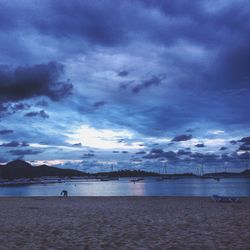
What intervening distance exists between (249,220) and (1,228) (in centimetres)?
1129

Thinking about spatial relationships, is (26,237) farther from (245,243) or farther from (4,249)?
(245,243)

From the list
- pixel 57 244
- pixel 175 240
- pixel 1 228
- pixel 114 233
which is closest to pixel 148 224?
pixel 114 233

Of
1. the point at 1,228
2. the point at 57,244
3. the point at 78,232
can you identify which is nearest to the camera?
the point at 57,244

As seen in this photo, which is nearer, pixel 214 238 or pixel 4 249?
pixel 4 249

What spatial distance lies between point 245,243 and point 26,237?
7573 millimetres

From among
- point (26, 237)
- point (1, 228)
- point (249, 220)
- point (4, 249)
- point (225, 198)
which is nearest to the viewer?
point (4, 249)

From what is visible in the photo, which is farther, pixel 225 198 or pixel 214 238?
pixel 225 198

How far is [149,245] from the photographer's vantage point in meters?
11.2

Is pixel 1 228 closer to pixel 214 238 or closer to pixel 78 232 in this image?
pixel 78 232

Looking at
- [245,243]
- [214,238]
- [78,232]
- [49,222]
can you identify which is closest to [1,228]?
[49,222]

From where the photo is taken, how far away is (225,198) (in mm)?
30406

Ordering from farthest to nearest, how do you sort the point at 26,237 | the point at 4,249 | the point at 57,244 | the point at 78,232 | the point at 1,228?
the point at 1,228
the point at 78,232
the point at 26,237
the point at 57,244
the point at 4,249

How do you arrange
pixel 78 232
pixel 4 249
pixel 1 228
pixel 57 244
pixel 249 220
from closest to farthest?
pixel 4 249
pixel 57 244
pixel 78 232
pixel 1 228
pixel 249 220

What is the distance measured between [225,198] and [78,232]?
63.5 ft
